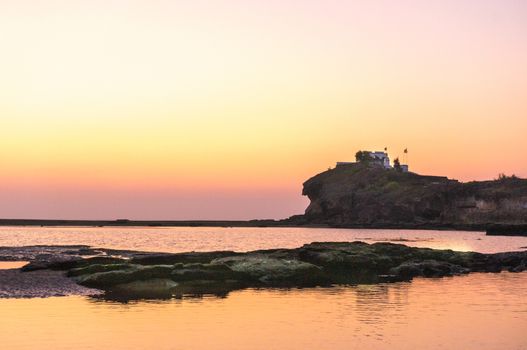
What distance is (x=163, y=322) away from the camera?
33.2m

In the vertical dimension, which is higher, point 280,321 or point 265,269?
point 265,269

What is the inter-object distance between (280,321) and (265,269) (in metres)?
22.8

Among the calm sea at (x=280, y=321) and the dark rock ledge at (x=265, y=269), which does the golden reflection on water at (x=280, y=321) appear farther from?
the dark rock ledge at (x=265, y=269)

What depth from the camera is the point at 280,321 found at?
112ft

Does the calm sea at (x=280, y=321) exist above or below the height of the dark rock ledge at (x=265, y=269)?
below

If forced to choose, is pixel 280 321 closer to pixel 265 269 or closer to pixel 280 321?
pixel 280 321

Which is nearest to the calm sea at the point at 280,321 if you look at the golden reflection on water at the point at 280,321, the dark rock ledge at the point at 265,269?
the golden reflection on water at the point at 280,321

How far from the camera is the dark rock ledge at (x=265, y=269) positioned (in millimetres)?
50938

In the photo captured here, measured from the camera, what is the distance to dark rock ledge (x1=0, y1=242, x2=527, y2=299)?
5094cm

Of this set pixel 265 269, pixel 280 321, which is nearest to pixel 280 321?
pixel 280 321

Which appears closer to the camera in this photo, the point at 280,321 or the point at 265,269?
the point at 280,321

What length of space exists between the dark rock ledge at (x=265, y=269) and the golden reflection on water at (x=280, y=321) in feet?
18.4

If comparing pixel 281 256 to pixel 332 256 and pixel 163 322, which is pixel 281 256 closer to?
pixel 332 256

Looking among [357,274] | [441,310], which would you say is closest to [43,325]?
A: [441,310]
